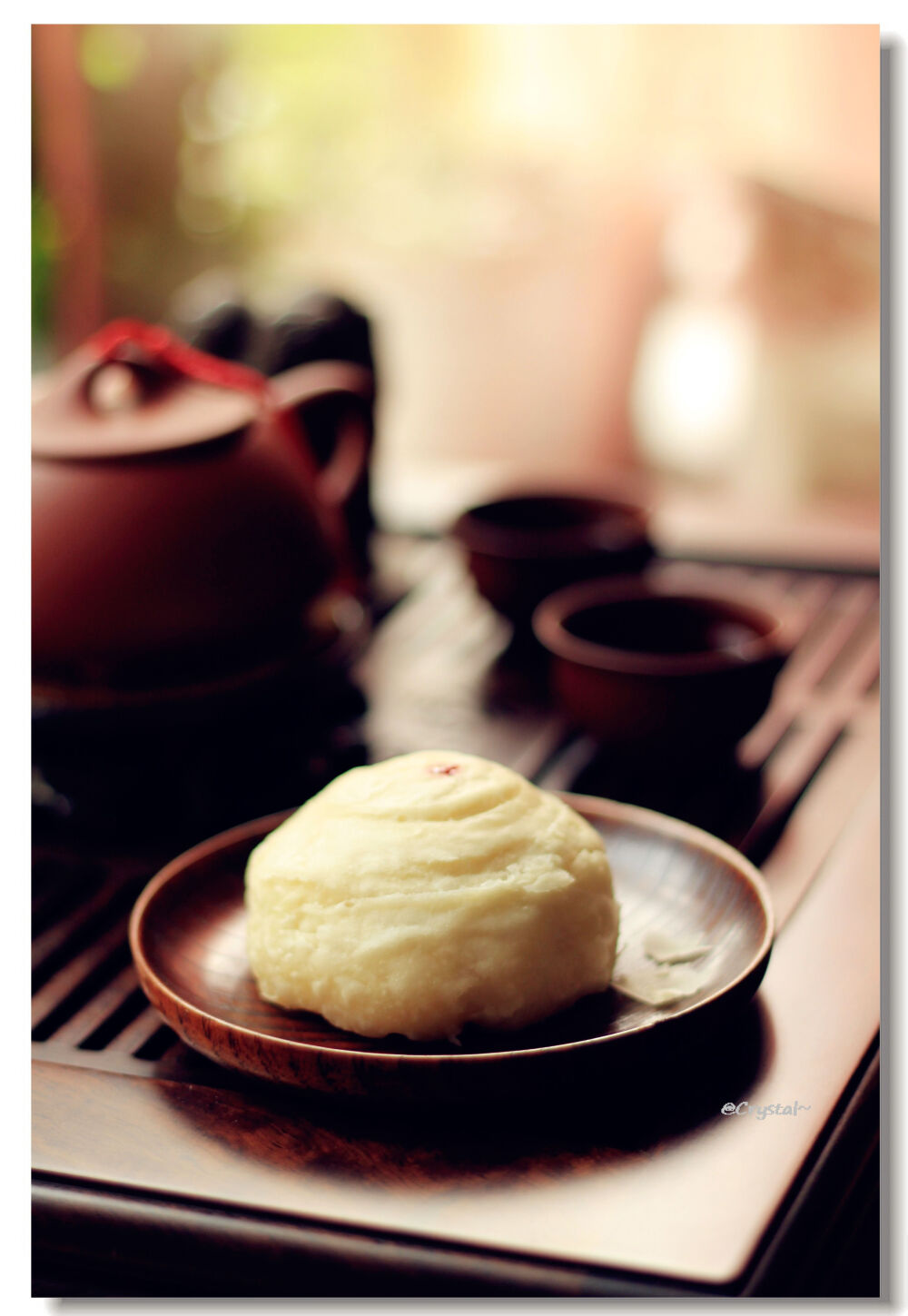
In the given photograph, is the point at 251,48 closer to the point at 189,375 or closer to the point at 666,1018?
the point at 189,375

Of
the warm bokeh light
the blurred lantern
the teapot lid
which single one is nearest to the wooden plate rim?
the teapot lid

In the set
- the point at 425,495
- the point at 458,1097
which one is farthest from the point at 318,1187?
the point at 425,495

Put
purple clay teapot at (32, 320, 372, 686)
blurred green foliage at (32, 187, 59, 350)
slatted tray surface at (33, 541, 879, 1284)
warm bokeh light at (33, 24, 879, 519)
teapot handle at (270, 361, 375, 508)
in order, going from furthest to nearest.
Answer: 1. warm bokeh light at (33, 24, 879, 519)
2. blurred green foliage at (32, 187, 59, 350)
3. teapot handle at (270, 361, 375, 508)
4. purple clay teapot at (32, 320, 372, 686)
5. slatted tray surface at (33, 541, 879, 1284)

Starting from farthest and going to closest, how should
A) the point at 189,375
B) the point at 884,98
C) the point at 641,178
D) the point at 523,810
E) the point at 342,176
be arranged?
1. the point at 342,176
2. the point at 641,178
3. the point at 189,375
4. the point at 884,98
5. the point at 523,810

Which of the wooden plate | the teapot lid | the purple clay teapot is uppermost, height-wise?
the teapot lid

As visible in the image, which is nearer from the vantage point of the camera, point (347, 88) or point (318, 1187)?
point (318, 1187)

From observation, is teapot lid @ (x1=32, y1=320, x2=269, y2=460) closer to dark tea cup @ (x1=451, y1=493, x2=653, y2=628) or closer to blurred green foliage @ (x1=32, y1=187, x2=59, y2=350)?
dark tea cup @ (x1=451, y1=493, x2=653, y2=628)
